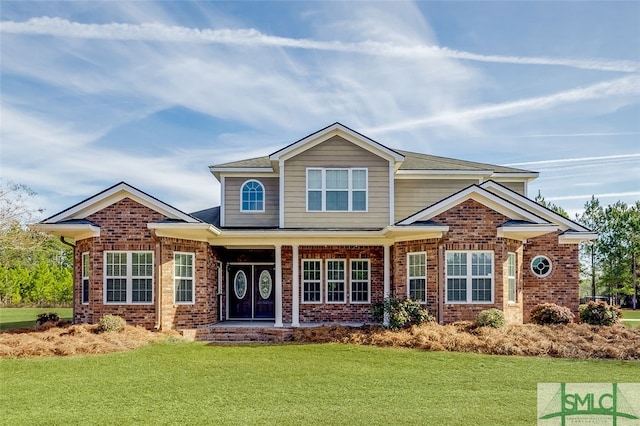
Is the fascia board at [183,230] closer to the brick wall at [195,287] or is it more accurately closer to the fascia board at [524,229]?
the brick wall at [195,287]

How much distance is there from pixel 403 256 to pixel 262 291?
5.67 m

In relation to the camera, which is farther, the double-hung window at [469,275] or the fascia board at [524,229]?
the double-hung window at [469,275]

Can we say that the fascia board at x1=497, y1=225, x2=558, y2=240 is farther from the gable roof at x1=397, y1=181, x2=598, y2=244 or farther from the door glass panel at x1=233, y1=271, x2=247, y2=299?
the door glass panel at x1=233, y1=271, x2=247, y2=299

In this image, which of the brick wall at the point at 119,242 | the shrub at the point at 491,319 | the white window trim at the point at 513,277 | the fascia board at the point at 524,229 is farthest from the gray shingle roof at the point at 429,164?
the shrub at the point at 491,319

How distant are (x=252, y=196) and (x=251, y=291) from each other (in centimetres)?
343

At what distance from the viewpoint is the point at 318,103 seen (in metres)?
15.5

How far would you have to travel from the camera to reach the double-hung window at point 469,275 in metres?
14.2

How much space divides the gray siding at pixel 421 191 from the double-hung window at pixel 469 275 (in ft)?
12.6

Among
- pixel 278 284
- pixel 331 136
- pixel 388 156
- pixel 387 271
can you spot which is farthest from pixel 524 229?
pixel 278 284

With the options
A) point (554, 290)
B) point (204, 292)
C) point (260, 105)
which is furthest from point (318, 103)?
point (554, 290)

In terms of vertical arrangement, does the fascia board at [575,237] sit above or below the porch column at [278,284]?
above

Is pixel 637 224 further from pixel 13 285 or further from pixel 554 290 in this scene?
pixel 13 285

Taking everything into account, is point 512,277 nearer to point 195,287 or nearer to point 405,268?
point 405,268

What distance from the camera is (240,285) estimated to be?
18344 mm
